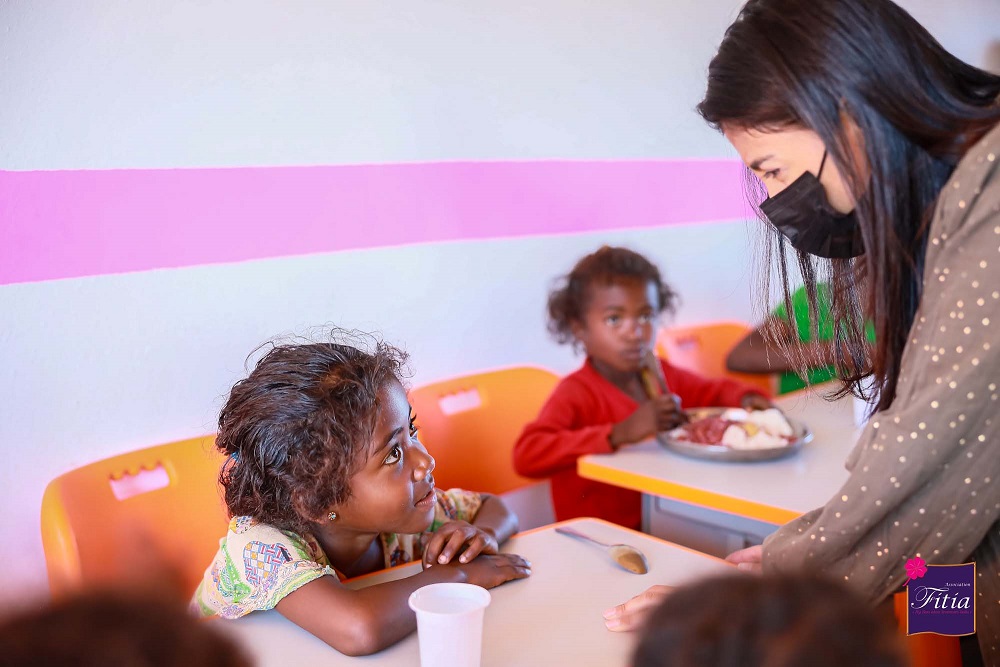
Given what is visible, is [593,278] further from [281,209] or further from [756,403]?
[281,209]

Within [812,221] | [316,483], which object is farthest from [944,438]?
[316,483]

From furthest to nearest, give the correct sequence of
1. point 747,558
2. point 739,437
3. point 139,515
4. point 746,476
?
point 739,437 < point 746,476 < point 139,515 < point 747,558

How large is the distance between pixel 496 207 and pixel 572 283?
12.6 inches

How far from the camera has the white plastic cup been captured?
3.25 feet

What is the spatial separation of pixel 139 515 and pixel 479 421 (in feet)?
2.76

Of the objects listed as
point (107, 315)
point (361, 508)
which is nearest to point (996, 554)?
point (361, 508)

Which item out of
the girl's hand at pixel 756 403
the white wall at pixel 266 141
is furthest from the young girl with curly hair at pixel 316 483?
the girl's hand at pixel 756 403

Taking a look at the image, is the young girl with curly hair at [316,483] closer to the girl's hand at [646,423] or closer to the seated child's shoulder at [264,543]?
the seated child's shoulder at [264,543]

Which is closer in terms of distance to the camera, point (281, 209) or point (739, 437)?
point (739, 437)

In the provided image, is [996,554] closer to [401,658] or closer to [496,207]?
[401,658]

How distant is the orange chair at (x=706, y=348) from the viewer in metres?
3.02

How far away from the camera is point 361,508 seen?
137cm

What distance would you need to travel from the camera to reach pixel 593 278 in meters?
2.56

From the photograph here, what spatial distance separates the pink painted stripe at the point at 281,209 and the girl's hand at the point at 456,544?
0.91 meters
